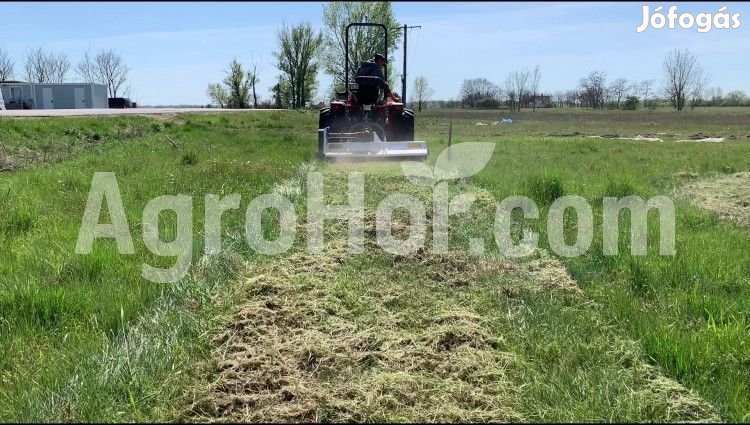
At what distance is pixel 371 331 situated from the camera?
340 cm

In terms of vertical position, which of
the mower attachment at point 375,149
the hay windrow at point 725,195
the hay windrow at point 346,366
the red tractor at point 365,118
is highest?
the red tractor at point 365,118

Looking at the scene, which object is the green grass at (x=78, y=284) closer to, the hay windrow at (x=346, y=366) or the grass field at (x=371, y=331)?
the grass field at (x=371, y=331)

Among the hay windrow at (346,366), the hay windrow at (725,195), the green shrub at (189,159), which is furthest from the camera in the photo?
the green shrub at (189,159)

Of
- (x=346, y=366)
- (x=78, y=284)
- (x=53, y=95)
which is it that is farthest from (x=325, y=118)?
(x=53, y=95)

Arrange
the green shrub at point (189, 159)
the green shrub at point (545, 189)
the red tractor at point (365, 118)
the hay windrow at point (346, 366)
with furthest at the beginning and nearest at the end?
the red tractor at point (365, 118) → the green shrub at point (189, 159) → the green shrub at point (545, 189) → the hay windrow at point (346, 366)

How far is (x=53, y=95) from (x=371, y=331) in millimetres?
48367

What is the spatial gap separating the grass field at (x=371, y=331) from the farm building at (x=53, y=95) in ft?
135

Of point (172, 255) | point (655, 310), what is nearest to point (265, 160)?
point (172, 255)

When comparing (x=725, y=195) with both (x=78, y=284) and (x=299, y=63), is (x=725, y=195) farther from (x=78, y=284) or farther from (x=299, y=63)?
(x=299, y=63)

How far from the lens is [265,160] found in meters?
10.8

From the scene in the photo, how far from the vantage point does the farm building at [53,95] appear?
40.7 metres

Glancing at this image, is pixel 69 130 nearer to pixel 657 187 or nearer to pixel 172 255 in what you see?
pixel 172 255

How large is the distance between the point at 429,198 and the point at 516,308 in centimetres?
374

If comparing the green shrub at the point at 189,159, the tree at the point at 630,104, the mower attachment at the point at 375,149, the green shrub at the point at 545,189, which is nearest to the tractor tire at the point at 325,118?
the mower attachment at the point at 375,149
